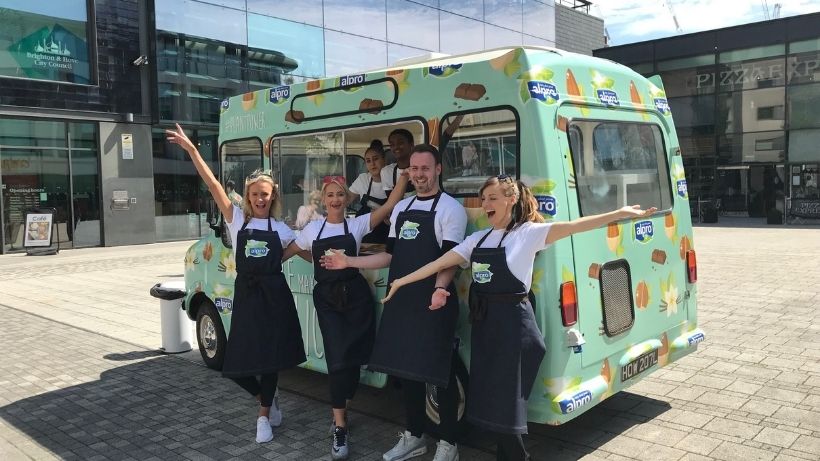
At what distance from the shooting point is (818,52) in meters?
23.2

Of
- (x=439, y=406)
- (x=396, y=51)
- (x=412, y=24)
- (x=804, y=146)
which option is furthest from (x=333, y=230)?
(x=804, y=146)

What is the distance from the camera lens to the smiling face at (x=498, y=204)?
3.61m

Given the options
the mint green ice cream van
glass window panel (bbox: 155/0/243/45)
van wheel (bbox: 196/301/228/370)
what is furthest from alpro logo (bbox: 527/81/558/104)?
glass window panel (bbox: 155/0/243/45)

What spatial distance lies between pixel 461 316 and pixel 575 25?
1258 inches

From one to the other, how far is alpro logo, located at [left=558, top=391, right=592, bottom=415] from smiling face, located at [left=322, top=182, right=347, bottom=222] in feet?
5.95

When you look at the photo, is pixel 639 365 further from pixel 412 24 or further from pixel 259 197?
pixel 412 24

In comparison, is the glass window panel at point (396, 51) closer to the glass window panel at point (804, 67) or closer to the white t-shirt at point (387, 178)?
the glass window panel at point (804, 67)

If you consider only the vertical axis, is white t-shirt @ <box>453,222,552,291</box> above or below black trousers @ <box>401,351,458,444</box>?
above

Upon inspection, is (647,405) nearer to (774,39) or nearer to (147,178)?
(147,178)

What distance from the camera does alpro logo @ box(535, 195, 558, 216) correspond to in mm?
3740

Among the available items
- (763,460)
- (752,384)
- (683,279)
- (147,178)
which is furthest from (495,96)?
(147,178)

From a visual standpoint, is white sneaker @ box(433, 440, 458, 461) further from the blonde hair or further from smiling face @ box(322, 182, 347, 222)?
the blonde hair

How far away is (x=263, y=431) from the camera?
461 centimetres

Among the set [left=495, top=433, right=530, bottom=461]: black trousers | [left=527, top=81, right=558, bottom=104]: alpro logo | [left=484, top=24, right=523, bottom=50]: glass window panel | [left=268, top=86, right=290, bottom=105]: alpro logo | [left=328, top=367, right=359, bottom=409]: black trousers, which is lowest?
[left=495, top=433, right=530, bottom=461]: black trousers
